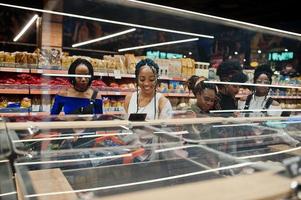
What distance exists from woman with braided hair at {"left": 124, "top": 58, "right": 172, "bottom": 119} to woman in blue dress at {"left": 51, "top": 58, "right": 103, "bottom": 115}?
0.32 meters

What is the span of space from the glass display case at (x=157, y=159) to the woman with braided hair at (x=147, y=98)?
798 millimetres

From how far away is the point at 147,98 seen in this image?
2789 mm

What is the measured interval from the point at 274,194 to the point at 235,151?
2.29 feet

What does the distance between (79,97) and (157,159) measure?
1741mm

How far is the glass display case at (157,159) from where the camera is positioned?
773 millimetres

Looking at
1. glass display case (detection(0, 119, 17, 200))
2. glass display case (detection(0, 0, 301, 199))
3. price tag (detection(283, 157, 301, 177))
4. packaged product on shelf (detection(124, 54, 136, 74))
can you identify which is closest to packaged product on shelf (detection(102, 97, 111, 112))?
glass display case (detection(0, 0, 301, 199))

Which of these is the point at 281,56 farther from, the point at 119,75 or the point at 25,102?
the point at 25,102

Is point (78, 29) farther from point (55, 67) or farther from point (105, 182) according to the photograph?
point (105, 182)

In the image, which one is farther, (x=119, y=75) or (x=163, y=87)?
(x=163, y=87)

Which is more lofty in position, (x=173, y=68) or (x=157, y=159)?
(x=173, y=68)

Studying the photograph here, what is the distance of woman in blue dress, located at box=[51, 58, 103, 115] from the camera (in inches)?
109

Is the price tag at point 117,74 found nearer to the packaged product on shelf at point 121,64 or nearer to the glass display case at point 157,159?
the packaged product on shelf at point 121,64

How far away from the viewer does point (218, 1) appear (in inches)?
285

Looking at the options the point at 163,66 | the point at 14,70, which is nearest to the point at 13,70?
the point at 14,70
